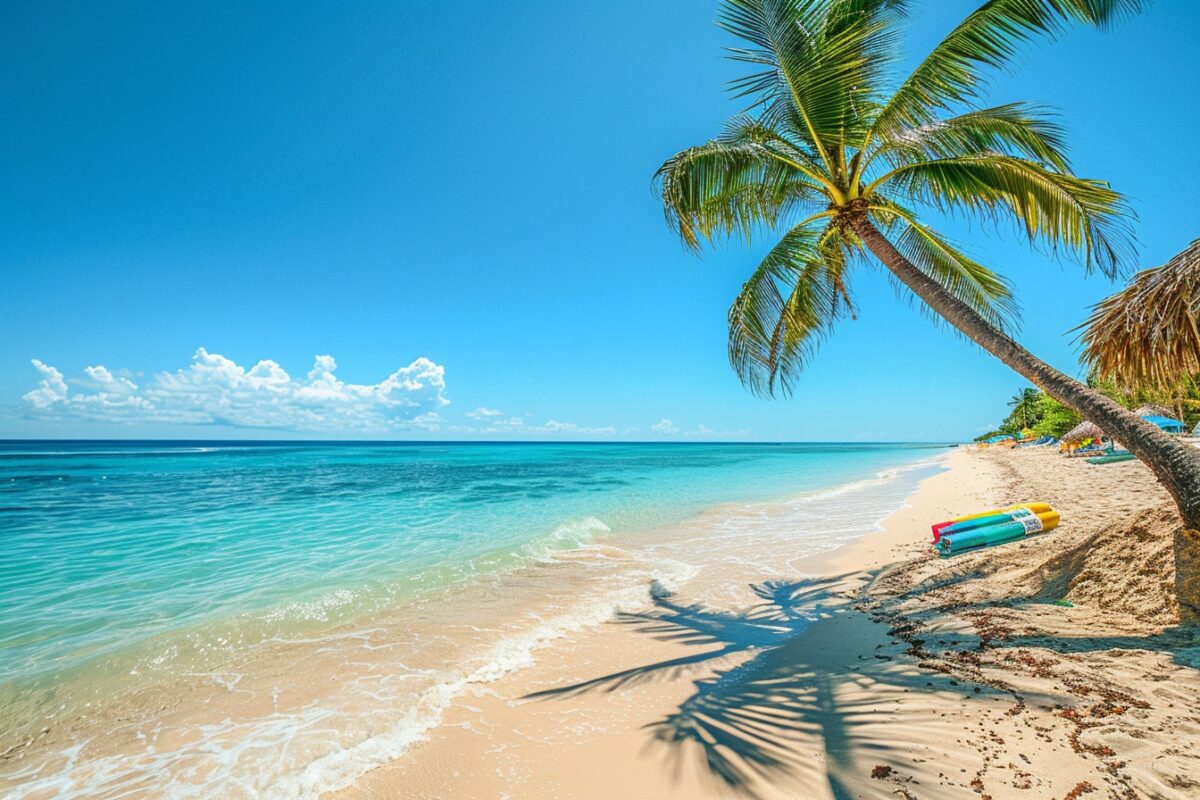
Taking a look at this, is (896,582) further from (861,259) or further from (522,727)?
(522,727)

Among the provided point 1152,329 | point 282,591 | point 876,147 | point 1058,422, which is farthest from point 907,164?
point 1058,422

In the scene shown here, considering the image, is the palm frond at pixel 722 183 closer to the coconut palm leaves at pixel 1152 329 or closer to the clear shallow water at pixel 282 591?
the coconut palm leaves at pixel 1152 329

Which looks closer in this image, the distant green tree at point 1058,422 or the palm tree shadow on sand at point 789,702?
the palm tree shadow on sand at point 789,702

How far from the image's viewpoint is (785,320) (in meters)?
7.27

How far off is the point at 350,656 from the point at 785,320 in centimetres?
716

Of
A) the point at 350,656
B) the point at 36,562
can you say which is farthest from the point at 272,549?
the point at 350,656

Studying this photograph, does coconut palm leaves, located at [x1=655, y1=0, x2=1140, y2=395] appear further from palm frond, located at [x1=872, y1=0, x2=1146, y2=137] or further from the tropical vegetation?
the tropical vegetation

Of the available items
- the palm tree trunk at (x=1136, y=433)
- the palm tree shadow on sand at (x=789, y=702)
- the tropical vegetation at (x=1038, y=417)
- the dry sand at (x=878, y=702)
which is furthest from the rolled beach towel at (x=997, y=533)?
the tropical vegetation at (x=1038, y=417)

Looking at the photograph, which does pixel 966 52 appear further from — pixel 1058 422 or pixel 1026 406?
pixel 1026 406

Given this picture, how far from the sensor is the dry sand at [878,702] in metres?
2.62

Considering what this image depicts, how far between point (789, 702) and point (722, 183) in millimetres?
5626

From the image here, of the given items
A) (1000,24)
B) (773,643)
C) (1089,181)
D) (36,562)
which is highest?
(1000,24)

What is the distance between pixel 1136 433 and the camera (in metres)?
3.90

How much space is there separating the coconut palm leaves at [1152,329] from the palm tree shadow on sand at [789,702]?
3033mm
